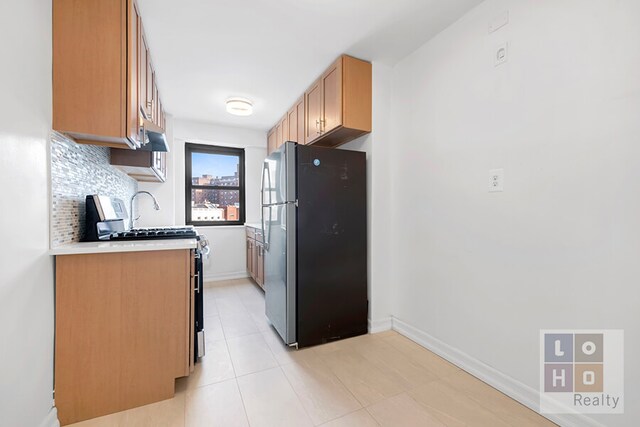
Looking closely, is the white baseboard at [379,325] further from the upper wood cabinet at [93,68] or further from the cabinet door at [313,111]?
the upper wood cabinet at [93,68]

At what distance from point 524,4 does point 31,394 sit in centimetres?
325

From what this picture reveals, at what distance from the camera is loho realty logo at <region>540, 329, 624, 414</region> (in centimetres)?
122

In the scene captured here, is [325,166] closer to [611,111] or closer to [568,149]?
[568,149]

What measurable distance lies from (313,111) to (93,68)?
72.4 inches

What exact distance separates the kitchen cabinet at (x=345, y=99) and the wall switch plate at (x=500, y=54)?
101 cm

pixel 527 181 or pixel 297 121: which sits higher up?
pixel 297 121

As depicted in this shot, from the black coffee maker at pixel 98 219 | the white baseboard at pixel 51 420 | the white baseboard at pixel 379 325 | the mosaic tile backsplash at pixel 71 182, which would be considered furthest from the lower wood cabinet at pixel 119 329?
the white baseboard at pixel 379 325

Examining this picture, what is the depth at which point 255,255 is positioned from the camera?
3.73m

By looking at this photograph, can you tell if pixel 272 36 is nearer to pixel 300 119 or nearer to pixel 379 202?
pixel 300 119

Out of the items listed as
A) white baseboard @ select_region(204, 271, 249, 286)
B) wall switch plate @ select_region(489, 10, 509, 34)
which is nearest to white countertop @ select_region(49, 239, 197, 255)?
wall switch plate @ select_region(489, 10, 509, 34)

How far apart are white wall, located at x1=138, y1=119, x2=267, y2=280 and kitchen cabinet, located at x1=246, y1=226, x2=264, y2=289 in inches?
10.8

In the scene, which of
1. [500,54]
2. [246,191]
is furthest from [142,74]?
[246,191]

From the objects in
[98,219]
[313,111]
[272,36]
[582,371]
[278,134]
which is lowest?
[582,371]

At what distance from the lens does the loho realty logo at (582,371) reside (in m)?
1.22
